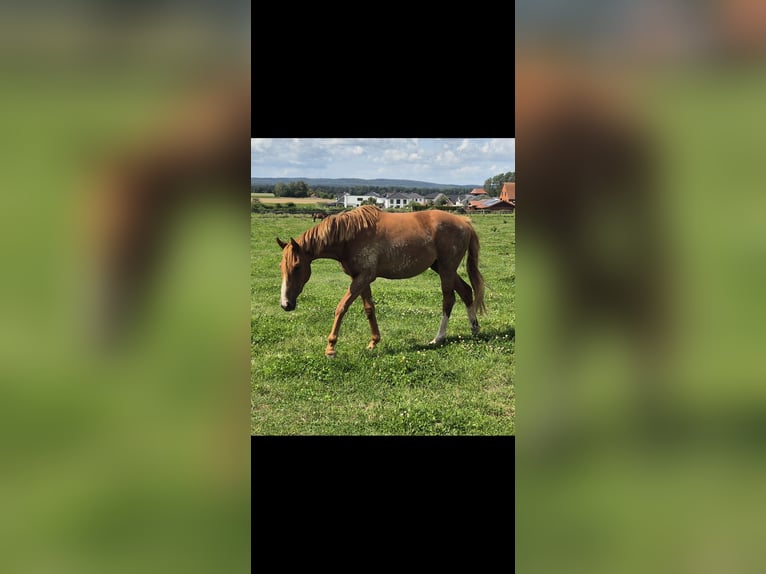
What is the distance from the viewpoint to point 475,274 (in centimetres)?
873

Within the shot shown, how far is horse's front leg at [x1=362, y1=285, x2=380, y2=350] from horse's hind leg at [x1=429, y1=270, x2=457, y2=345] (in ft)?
2.50

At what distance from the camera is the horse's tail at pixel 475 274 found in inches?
342

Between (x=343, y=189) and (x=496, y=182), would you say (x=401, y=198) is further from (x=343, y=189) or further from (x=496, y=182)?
(x=496, y=182)

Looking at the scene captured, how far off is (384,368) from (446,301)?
4.45ft

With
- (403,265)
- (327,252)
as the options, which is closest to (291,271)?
(327,252)

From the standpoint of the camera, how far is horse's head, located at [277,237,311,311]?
775cm

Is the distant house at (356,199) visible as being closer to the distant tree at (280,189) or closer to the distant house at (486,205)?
the distant tree at (280,189)
